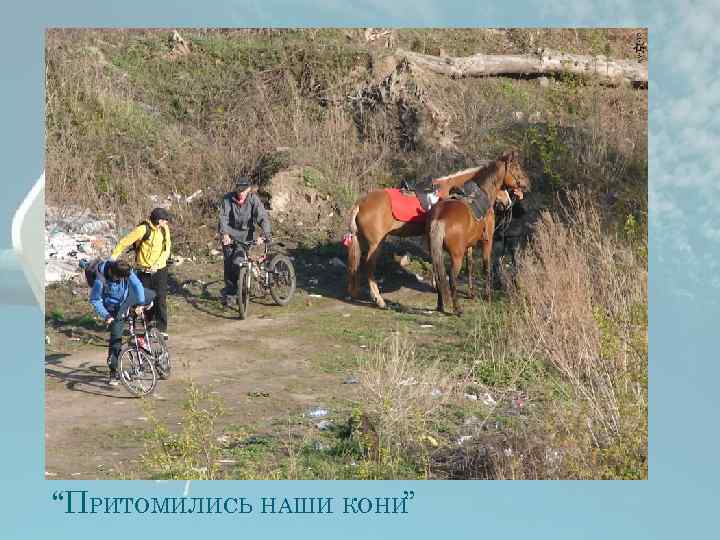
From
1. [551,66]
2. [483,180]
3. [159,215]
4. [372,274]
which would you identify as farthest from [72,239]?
[551,66]

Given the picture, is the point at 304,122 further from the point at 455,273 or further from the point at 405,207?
the point at 455,273

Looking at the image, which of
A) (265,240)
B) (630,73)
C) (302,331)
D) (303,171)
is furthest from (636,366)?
(630,73)

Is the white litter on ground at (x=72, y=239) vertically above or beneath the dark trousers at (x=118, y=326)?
above

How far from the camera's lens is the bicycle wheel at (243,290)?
1223 cm

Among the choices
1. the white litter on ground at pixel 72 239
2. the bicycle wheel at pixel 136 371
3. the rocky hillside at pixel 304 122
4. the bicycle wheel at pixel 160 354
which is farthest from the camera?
the rocky hillside at pixel 304 122

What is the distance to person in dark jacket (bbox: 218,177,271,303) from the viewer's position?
12320 millimetres

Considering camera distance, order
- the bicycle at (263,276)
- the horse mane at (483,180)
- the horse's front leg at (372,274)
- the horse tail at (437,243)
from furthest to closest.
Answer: the horse mane at (483,180), the horse's front leg at (372,274), the bicycle at (263,276), the horse tail at (437,243)

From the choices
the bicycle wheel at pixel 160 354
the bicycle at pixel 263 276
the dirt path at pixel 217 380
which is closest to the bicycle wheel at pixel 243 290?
the bicycle at pixel 263 276

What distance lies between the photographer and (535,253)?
13.7 m

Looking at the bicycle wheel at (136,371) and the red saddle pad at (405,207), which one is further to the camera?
A: the red saddle pad at (405,207)

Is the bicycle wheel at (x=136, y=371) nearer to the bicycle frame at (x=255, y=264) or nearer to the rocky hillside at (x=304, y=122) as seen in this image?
the bicycle frame at (x=255, y=264)

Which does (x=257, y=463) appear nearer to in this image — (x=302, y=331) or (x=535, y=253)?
(x=302, y=331)

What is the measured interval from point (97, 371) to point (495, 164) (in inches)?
233

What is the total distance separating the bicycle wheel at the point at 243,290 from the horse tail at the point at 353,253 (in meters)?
1.36
